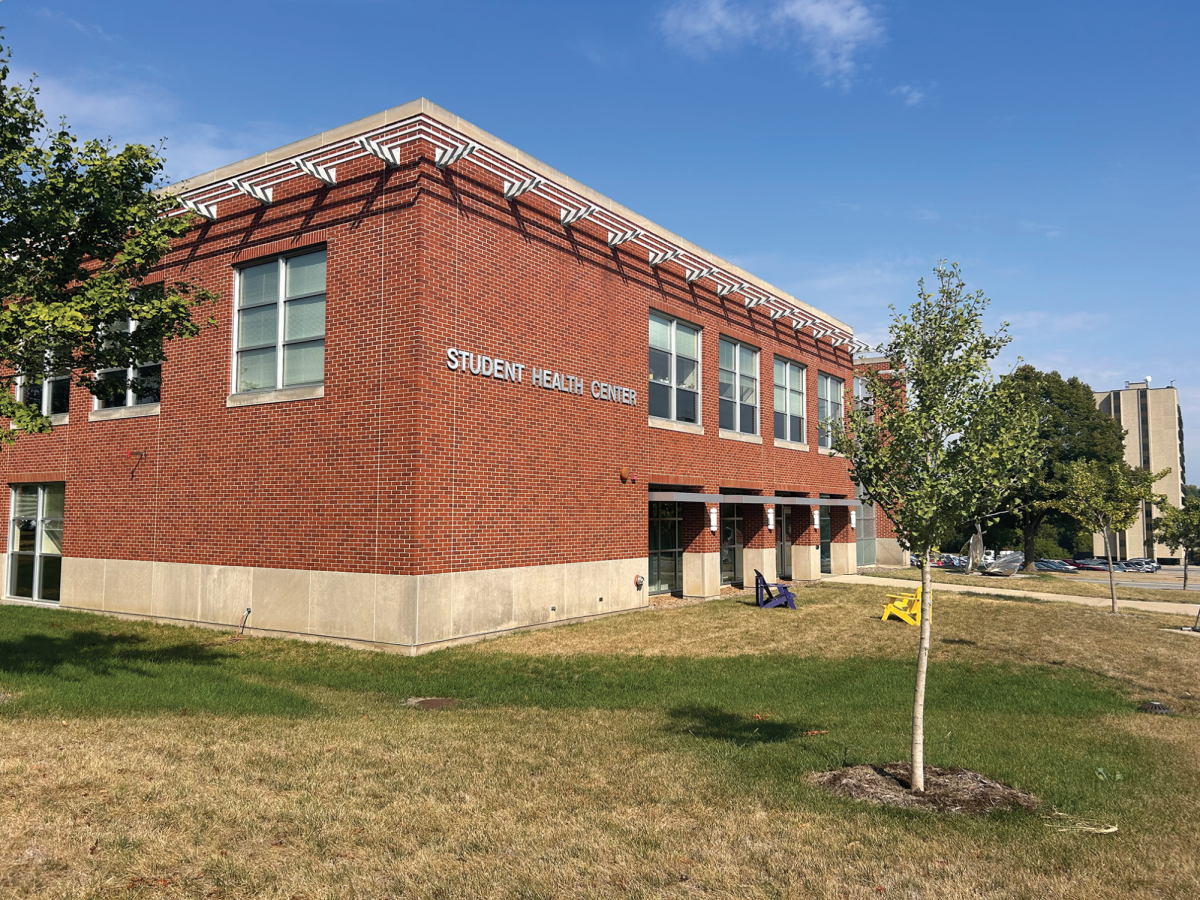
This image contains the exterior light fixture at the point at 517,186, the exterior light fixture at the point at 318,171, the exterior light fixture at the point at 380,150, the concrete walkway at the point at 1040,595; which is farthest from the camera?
the concrete walkway at the point at 1040,595

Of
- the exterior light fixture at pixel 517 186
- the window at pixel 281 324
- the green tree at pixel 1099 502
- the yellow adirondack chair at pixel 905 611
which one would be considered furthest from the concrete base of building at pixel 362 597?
the green tree at pixel 1099 502

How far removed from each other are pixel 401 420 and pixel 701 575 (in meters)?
11.6

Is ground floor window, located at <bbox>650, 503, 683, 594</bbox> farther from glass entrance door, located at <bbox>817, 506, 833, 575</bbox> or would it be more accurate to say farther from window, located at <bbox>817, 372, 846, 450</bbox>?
glass entrance door, located at <bbox>817, 506, 833, 575</bbox>

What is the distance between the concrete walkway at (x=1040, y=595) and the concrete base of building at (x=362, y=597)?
12.8 metres

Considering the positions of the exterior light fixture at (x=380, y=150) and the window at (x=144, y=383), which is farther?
the window at (x=144, y=383)

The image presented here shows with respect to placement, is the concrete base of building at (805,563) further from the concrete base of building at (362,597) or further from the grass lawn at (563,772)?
the grass lawn at (563,772)

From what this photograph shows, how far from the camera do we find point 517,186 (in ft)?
57.5

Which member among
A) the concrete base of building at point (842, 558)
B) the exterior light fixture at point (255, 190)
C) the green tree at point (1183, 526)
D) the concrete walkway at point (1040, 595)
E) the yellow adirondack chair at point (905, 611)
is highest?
the exterior light fixture at point (255, 190)

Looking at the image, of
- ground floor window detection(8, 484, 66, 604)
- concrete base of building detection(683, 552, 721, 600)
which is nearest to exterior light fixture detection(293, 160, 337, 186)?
ground floor window detection(8, 484, 66, 604)

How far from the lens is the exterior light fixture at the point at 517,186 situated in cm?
1750

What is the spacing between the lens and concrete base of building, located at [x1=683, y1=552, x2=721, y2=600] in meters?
23.9

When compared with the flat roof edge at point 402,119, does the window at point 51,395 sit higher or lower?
lower

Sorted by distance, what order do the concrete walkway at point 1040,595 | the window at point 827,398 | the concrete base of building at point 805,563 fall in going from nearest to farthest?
the concrete walkway at point 1040,595 → the concrete base of building at point 805,563 → the window at point 827,398

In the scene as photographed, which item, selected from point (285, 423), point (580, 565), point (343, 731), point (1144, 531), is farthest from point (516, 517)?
point (1144, 531)
